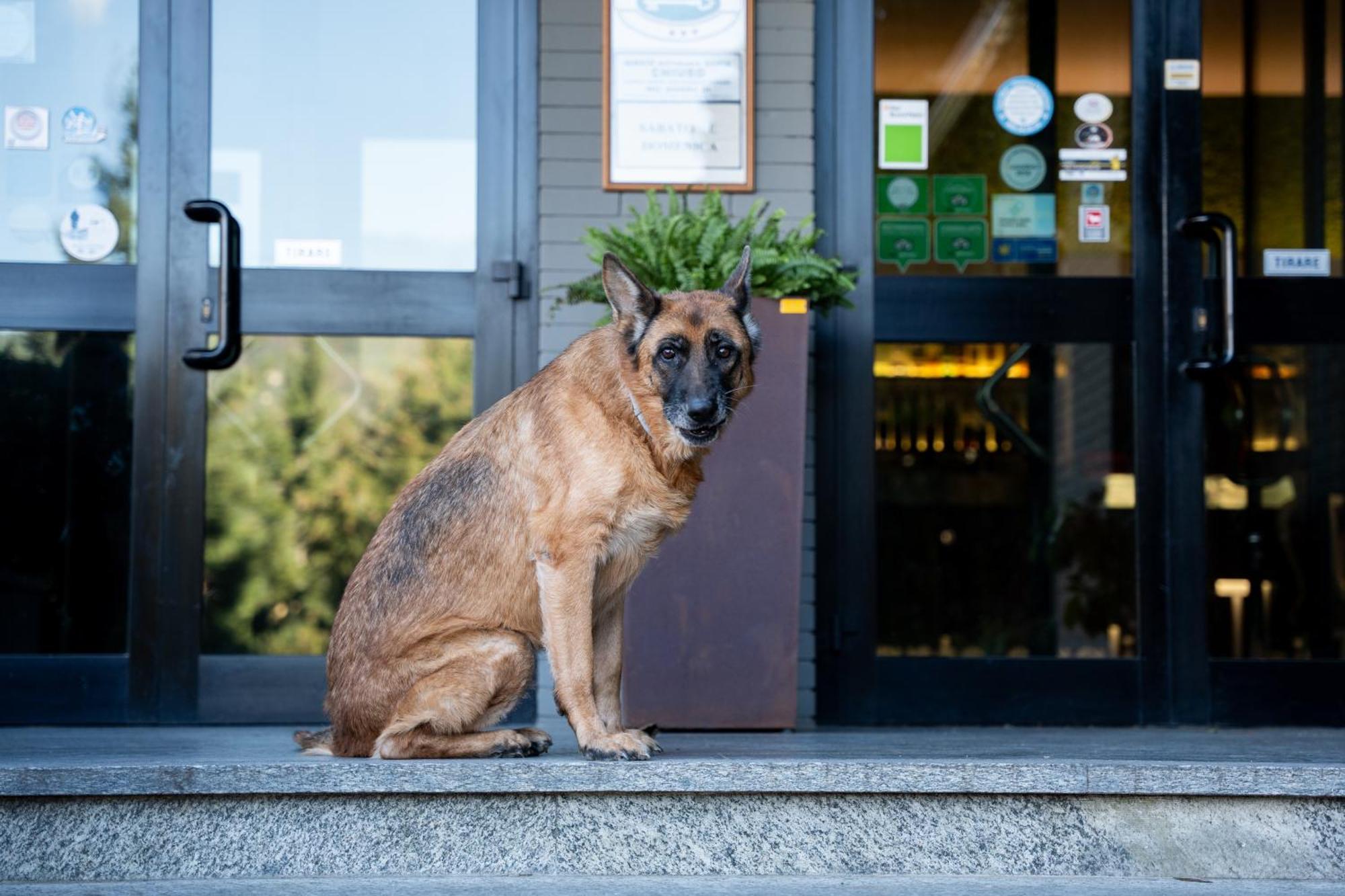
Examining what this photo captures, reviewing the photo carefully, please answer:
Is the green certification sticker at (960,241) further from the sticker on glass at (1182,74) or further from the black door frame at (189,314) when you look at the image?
the black door frame at (189,314)

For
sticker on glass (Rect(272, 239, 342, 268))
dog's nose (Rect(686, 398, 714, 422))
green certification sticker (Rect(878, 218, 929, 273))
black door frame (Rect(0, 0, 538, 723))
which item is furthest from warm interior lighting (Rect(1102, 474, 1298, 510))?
sticker on glass (Rect(272, 239, 342, 268))

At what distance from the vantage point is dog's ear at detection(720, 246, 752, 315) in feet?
12.6

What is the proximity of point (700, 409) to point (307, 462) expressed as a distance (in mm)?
2386

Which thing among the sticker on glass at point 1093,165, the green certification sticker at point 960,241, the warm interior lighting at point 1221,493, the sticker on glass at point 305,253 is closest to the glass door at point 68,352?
the sticker on glass at point 305,253

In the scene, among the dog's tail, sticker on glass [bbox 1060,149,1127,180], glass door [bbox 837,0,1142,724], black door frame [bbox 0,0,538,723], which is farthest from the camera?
sticker on glass [bbox 1060,149,1127,180]

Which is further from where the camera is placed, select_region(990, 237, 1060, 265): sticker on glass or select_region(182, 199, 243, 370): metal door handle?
select_region(990, 237, 1060, 265): sticker on glass

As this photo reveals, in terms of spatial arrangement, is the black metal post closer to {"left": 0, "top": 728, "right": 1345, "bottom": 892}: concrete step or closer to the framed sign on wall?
the framed sign on wall

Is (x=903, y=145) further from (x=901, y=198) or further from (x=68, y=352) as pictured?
(x=68, y=352)

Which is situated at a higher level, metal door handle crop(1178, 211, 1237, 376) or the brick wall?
the brick wall

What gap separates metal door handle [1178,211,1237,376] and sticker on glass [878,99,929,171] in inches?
41.2

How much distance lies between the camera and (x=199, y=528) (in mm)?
→ 5277

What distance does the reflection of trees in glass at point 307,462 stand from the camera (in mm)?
5348

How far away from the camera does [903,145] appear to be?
554cm

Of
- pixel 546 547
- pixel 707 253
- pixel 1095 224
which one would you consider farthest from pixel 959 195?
pixel 546 547
